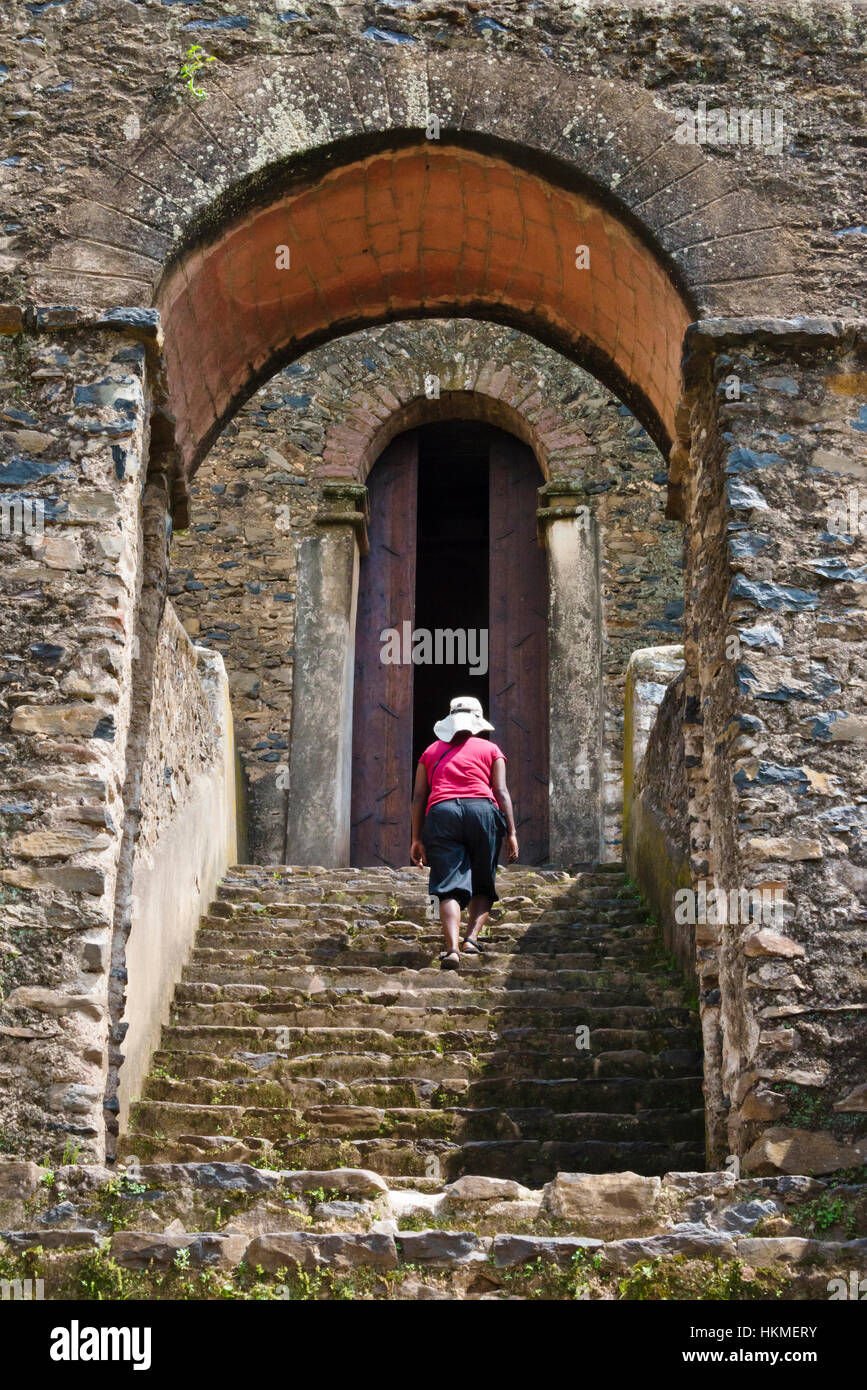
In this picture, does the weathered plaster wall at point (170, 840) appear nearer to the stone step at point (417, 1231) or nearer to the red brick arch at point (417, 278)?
the stone step at point (417, 1231)

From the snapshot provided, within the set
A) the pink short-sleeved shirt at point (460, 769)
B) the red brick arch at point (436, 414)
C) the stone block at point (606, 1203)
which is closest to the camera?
the stone block at point (606, 1203)

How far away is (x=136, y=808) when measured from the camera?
4.79m

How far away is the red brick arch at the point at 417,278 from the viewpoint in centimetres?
543

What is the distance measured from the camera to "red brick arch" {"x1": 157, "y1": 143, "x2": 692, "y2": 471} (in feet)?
17.8

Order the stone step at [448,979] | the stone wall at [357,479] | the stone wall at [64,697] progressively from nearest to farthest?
the stone wall at [64,697] → the stone step at [448,979] → the stone wall at [357,479]

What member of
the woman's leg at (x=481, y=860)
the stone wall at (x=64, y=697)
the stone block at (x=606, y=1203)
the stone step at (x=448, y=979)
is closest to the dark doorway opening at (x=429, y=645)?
the woman's leg at (x=481, y=860)

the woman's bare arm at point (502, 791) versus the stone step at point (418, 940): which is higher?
the woman's bare arm at point (502, 791)

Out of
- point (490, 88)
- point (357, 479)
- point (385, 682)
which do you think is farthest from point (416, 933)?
point (357, 479)

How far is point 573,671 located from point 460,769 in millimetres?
3516

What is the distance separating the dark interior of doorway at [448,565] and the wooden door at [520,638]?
120cm

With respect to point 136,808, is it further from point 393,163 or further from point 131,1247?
point 393,163

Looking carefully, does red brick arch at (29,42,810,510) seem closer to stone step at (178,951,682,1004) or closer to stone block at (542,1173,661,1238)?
stone step at (178,951,682,1004)

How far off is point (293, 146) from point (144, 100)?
0.56m

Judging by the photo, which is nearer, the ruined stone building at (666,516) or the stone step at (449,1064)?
the ruined stone building at (666,516)
